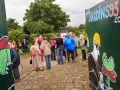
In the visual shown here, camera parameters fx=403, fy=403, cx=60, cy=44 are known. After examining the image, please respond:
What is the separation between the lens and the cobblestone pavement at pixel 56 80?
47.2ft

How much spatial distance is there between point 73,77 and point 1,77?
10528 millimetres

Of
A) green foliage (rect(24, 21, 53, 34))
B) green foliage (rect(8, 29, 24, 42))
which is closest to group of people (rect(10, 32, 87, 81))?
green foliage (rect(8, 29, 24, 42))

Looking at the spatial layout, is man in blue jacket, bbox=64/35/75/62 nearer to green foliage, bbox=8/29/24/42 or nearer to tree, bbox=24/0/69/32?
green foliage, bbox=8/29/24/42

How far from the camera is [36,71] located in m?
20.3

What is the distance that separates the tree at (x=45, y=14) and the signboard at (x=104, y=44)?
243 feet

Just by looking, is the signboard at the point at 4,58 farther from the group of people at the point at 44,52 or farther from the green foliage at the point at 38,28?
the green foliage at the point at 38,28

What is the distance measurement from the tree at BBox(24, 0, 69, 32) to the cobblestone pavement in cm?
6337

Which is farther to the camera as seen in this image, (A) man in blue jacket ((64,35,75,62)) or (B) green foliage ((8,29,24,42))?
(B) green foliage ((8,29,24,42))

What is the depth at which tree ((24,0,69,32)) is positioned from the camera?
84.6 metres

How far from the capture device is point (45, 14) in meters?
86.2

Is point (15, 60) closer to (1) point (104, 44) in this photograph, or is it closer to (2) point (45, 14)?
(1) point (104, 44)

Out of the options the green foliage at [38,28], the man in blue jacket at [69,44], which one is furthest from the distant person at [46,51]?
the green foliage at [38,28]

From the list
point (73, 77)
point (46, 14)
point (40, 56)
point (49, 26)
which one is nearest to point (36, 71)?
point (40, 56)

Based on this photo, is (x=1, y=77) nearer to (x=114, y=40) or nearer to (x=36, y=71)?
(x=114, y=40)
